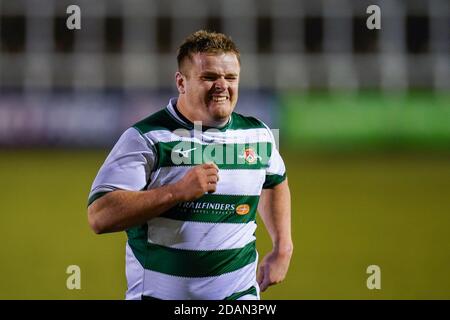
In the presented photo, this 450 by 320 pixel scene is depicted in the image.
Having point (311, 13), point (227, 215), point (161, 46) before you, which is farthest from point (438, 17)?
point (227, 215)

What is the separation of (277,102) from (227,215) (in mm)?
9972

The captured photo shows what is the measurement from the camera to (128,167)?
2451 millimetres

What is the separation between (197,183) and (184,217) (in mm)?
166

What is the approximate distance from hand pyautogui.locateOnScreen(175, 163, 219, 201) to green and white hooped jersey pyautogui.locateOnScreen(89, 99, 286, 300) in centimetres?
9

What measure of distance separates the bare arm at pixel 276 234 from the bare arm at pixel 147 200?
1.57 feet

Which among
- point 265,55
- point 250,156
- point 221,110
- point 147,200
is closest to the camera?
point 147,200

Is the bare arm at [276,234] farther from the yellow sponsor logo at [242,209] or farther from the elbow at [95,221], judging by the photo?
the elbow at [95,221]

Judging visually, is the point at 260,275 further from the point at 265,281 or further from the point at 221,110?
the point at 221,110

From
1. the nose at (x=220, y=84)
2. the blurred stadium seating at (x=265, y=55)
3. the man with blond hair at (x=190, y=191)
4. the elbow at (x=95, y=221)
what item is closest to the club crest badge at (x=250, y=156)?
the man with blond hair at (x=190, y=191)

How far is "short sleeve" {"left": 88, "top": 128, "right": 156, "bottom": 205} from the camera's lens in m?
2.45

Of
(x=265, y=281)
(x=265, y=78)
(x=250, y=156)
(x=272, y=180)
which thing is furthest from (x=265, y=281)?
(x=265, y=78)

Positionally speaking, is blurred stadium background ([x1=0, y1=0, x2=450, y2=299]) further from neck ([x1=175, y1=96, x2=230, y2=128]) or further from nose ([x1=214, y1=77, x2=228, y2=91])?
nose ([x1=214, y1=77, x2=228, y2=91])

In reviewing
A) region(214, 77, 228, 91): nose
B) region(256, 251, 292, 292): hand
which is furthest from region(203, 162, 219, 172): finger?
region(256, 251, 292, 292): hand

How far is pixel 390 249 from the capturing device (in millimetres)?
6324
